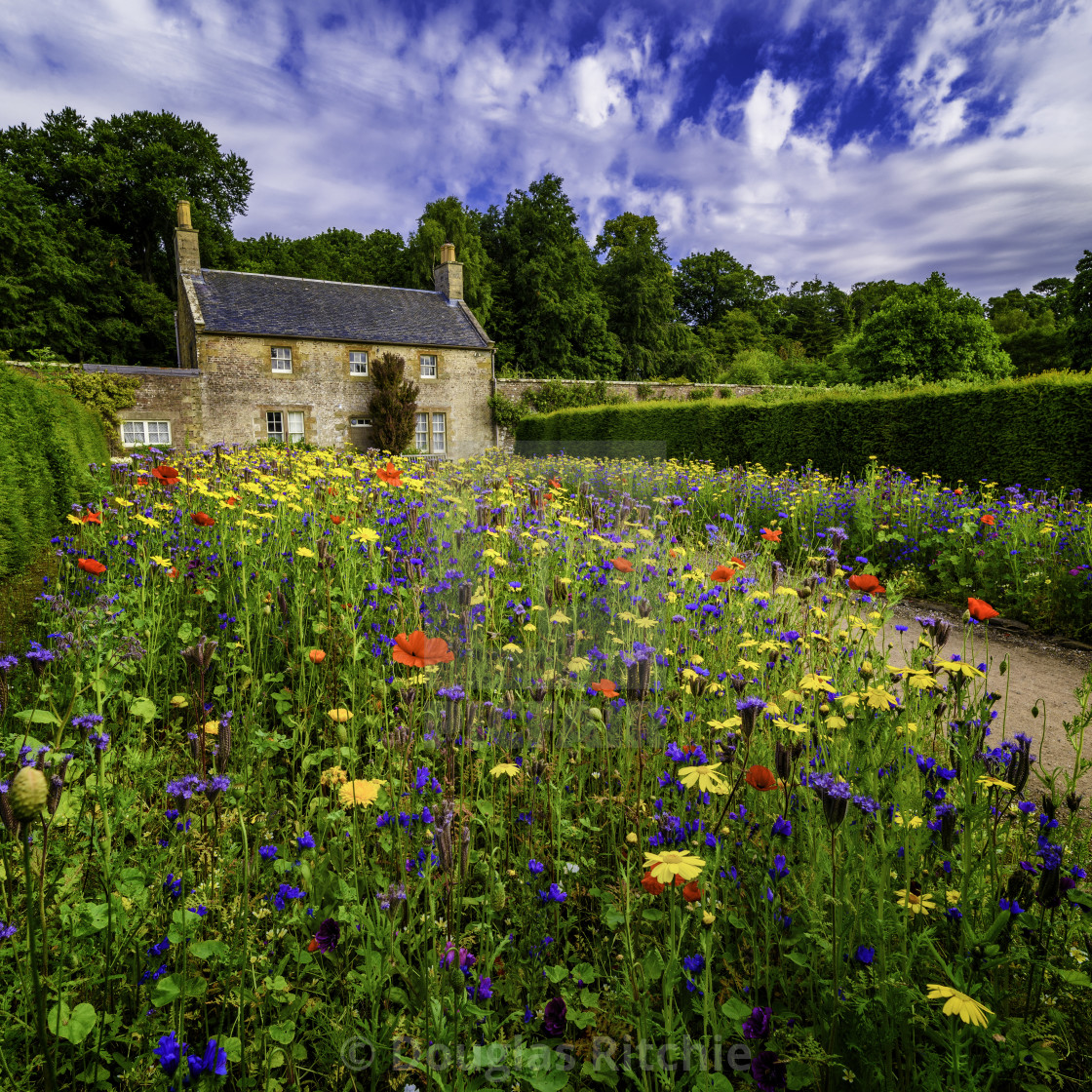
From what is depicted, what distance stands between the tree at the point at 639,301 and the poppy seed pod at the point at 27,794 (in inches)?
1715

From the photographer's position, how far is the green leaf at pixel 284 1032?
1178 millimetres

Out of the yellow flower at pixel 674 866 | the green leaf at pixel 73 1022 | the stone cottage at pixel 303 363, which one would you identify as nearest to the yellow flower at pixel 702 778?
the yellow flower at pixel 674 866

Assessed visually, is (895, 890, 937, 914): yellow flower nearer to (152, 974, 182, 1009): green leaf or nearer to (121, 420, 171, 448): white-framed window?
(152, 974, 182, 1009): green leaf

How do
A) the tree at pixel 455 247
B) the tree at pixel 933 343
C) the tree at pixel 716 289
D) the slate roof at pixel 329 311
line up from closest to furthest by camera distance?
the slate roof at pixel 329 311 < the tree at pixel 933 343 < the tree at pixel 455 247 < the tree at pixel 716 289

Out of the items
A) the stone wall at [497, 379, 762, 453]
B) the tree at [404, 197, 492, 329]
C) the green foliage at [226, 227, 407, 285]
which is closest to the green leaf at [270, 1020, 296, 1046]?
the stone wall at [497, 379, 762, 453]

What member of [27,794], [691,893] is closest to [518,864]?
[691,893]

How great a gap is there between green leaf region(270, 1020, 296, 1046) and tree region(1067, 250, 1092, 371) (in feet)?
113

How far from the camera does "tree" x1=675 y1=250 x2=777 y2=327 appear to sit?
190ft

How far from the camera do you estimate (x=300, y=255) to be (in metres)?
39.5

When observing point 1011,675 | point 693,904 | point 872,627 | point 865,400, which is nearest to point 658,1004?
point 693,904

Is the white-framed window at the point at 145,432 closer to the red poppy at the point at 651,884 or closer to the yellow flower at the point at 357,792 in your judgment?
the yellow flower at the point at 357,792

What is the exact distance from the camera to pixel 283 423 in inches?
911

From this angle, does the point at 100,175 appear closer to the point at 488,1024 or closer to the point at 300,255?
the point at 300,255

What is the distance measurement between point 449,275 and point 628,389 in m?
10.9
